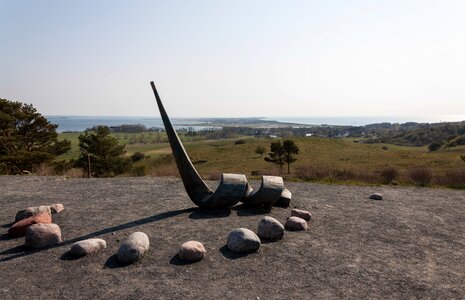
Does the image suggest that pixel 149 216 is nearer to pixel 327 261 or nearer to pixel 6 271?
pixel 6 271

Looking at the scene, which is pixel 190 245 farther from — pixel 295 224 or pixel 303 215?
pixel 303 215

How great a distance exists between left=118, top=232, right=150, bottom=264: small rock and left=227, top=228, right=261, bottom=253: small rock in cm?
162

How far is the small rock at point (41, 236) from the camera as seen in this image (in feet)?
25.5

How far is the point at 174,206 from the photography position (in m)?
11.1

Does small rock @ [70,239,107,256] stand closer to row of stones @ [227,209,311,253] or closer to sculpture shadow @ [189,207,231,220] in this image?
row of stones @ [227,209,311,253]

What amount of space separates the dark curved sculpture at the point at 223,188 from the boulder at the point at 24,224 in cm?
339

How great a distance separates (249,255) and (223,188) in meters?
2.79

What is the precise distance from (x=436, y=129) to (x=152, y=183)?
418 ft

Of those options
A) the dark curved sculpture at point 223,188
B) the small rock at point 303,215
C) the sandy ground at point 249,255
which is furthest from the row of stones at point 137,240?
the dark curved sculpture at point 223,188

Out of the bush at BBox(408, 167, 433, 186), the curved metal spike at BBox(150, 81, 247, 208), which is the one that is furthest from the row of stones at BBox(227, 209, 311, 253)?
the bush at BBox(408, 167, 433, 186)

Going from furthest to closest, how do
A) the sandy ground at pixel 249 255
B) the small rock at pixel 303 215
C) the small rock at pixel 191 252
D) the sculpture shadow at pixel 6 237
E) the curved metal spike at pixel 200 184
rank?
the curved metal spike at pixel 200 184 → the small rock at pixel 303 215 → the sculpture shadow at pixel 6 237 → the small rock at pixel 191 252 → the sandy ground at pixel 249 255

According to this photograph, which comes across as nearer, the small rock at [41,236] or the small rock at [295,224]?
the small rock at [41,236]

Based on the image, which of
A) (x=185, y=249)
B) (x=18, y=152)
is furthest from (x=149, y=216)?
(x=18, y=152)

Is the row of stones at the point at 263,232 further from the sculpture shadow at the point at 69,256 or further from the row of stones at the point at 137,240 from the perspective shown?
the sculpture shadow at the point at 69,256
